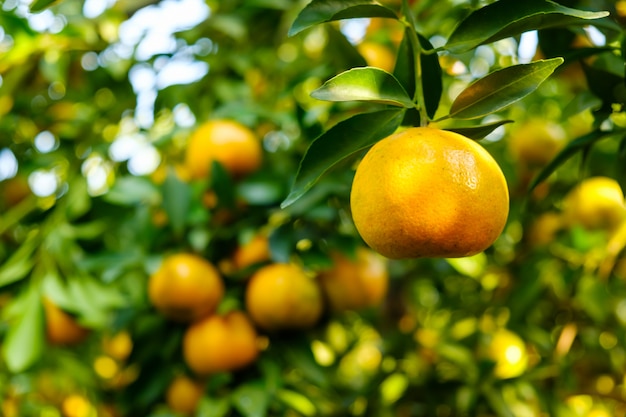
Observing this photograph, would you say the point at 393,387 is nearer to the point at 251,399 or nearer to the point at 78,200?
the point at 251,399

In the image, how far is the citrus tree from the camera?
1342 mm

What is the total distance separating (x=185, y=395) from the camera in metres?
1.46

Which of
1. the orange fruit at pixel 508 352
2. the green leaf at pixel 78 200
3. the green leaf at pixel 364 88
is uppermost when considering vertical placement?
the green leaf at pixel 364 88

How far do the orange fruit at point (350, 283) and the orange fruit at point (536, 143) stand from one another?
20.9 inches

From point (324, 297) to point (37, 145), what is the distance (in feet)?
3.20

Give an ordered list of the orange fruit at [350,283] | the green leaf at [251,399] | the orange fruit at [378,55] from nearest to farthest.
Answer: the green leaf at [251,399], the orange fruit at [350,283], the orange fruit at [378,55]

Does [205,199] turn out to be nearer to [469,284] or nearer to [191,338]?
[191,338]

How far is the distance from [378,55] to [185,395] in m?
0.84

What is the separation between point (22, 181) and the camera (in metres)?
1.82

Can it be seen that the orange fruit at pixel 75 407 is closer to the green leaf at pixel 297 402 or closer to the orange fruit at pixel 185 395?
the orange fruit at pixel 185 395

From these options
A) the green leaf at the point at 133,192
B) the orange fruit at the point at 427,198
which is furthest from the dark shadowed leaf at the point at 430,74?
the green leaf at the point at 133,192

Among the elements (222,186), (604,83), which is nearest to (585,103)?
(604,83)

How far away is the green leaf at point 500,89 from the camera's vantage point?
0.68 meters

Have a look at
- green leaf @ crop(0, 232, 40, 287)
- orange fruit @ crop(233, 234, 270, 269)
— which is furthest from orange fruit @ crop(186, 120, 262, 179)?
green leaf @ crop(0, 232, 40, 287)
